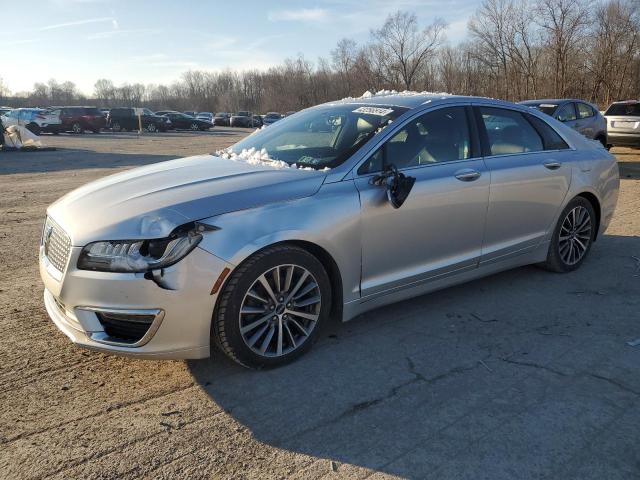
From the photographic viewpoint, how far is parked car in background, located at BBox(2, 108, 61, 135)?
33.8 metres

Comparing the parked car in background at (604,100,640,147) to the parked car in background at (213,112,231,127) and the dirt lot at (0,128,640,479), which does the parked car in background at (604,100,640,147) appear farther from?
the parked car in background at (213,112,231,127)

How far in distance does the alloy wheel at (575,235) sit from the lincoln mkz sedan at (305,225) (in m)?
0.05

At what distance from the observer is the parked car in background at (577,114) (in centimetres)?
1216

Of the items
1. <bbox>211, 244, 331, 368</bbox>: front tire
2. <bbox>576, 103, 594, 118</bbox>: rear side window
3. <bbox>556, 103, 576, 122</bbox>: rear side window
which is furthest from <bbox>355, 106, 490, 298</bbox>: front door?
<bbox>576, 103, 594, 118</bbox>: rear side window

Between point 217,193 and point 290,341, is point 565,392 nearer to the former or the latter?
point 290,341

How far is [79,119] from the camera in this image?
36.7 metres

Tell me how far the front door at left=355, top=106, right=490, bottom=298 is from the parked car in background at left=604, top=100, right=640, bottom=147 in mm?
13441

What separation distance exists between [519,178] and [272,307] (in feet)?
8.12

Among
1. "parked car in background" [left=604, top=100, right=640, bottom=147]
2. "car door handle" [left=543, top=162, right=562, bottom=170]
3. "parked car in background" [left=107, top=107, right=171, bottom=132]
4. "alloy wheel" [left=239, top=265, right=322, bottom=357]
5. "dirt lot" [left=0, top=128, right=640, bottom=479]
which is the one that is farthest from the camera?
"parked car in background" [left=107, top=107, right=171, bottom=132]

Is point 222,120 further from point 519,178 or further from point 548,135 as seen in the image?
point 519,178

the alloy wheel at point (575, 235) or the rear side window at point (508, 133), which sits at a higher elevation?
the rear side window at point (508, 133)

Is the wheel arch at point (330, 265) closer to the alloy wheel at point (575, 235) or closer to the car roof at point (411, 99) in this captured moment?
the car roof at point (411, 99)

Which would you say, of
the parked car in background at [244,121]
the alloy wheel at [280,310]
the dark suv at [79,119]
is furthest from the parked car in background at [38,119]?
the alloy wheel at [280,310]

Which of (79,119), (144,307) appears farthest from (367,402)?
(79,119)
